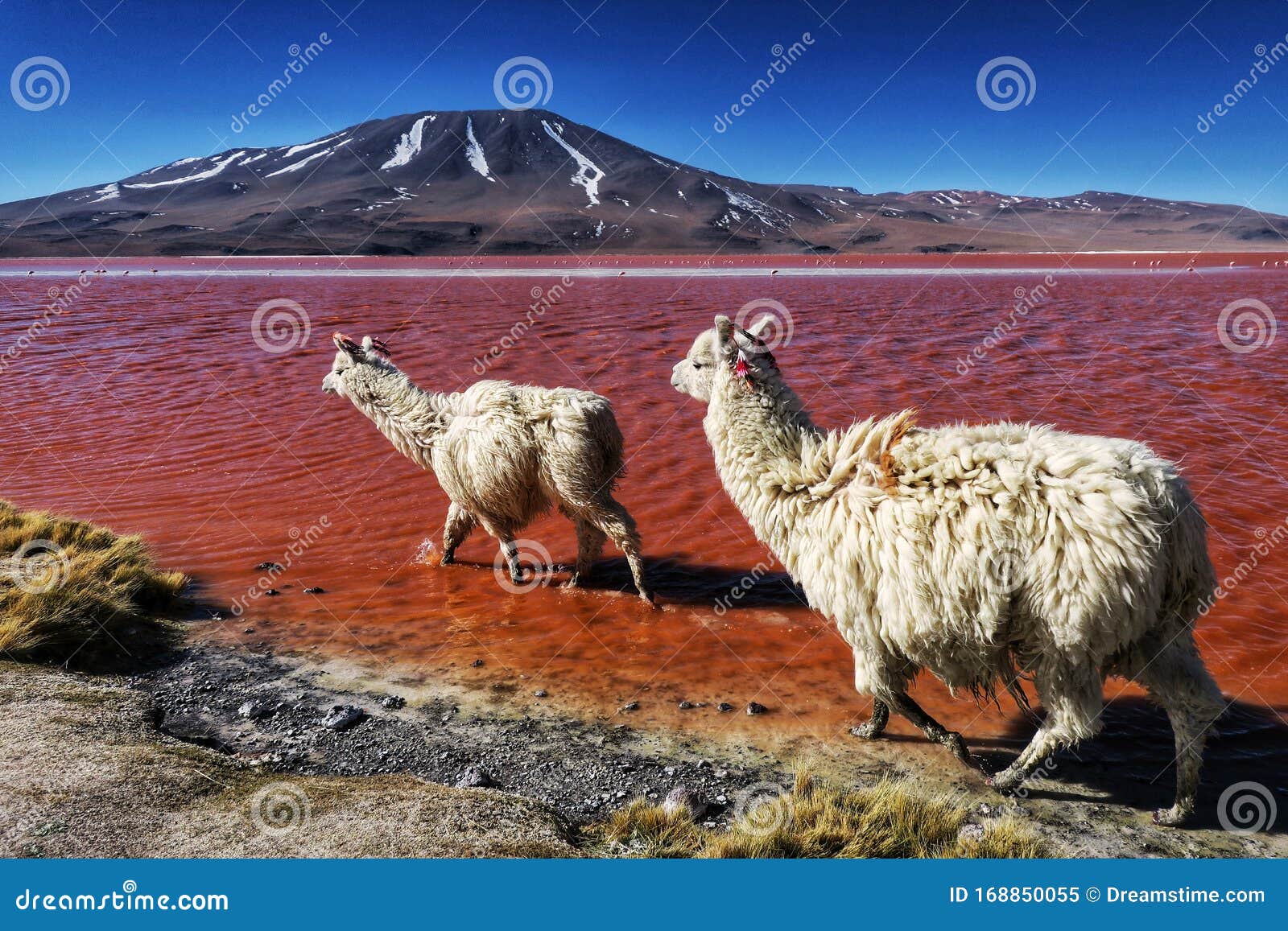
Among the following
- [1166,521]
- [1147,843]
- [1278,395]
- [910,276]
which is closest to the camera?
[1166,521]

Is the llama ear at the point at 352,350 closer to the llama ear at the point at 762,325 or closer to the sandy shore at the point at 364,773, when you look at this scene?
the sandy shore at the point at 364,773

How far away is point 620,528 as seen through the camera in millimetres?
6367

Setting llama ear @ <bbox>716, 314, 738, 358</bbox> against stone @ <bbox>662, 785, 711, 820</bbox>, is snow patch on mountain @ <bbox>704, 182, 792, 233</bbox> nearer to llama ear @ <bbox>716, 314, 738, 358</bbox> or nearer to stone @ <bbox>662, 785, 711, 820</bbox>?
llama ear @ <bbox>716, 314, 738, 358</bbox>

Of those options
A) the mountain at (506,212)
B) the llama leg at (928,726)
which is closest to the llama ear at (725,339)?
the llama leg at (928,726)

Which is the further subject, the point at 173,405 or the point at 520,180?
the point at 520,180

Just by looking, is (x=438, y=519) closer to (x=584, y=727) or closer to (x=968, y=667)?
(x=584, y=727)

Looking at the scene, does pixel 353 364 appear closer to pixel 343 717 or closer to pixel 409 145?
pixel 343 717

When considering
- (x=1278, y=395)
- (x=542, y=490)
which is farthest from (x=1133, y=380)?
(x=542, y=490)

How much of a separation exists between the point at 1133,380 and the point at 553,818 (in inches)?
503

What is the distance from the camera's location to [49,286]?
115 ft

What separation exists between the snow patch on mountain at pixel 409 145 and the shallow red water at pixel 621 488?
153505 millimetres

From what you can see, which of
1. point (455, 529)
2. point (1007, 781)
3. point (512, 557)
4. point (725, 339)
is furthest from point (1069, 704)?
point (455, 529)

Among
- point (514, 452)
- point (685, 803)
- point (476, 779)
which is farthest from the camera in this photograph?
point (514, 452)

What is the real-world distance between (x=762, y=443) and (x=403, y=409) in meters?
3.88
